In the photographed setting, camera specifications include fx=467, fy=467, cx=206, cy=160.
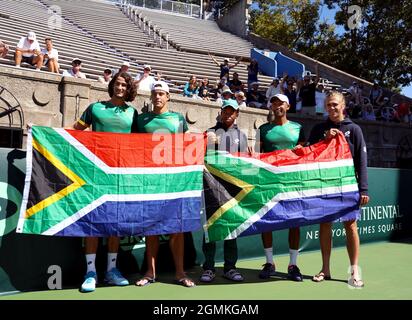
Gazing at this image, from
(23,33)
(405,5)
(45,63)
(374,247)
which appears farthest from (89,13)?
(374,247)

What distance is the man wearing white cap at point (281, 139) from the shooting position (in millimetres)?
5230

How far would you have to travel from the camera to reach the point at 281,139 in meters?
5.32

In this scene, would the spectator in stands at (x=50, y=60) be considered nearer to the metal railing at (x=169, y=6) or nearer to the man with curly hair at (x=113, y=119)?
the man with curly hair at (x=113, y=119)

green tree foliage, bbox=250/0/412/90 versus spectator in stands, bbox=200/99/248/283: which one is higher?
green tree foliage, bbox=250/0/412/90

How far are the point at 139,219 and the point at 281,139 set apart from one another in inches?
72.1

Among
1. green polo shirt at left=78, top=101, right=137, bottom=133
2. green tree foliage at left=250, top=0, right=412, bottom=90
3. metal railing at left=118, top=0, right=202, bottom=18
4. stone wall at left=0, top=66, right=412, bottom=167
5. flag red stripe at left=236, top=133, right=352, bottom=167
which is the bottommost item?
flag red stripe at left=236, top=133, right=352, bottom=167

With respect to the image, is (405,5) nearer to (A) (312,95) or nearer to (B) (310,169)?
(A) (312,95)

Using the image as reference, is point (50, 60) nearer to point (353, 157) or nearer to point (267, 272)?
point (267, 272)

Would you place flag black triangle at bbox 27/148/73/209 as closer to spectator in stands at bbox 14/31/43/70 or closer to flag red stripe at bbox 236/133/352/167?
flag red stripe at bbox 236/133/352/167

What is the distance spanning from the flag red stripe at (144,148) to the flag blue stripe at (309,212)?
3.27 feet

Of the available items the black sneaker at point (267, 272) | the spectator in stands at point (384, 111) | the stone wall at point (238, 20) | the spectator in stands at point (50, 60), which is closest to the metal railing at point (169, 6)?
the stone wall at point (238, 20)

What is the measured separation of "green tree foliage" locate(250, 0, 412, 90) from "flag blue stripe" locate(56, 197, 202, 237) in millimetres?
28144

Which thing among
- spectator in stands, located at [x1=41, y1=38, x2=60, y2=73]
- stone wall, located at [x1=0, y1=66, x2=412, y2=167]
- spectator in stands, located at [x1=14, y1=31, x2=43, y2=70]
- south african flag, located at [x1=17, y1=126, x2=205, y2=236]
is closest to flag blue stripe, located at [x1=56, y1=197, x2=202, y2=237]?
south african flag, located at [x1=17, y1=126, x2=205, y2=236]

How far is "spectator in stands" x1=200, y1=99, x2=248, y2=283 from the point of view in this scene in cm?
518
